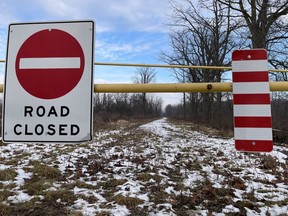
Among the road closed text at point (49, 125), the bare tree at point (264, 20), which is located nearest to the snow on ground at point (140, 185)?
the road closed text at point (49, 125)

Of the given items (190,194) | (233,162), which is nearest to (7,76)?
(190,194)

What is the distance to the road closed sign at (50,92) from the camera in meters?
1.51

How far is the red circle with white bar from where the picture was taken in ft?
4.97

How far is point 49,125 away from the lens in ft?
5.00

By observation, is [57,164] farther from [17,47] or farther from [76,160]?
[17,47]

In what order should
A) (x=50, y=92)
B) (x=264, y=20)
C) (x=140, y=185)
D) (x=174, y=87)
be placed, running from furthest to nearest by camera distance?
(x=264, y=20), (x=140, y=185), (x=174, y=87), (x=50, y=92)

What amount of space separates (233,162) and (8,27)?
6.59 meters

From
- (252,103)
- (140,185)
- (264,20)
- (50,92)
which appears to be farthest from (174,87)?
(264,20)

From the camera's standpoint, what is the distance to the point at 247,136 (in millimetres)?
1532

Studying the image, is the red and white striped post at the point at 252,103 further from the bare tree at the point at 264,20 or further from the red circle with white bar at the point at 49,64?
the bare tree at the point at 264,20

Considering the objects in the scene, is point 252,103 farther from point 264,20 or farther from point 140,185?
point 264,20

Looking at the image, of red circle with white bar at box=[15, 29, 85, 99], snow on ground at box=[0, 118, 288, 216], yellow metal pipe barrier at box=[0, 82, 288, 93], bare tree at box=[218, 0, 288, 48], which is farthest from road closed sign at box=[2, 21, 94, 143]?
bare tree at box=[218, 0, 288, 48]

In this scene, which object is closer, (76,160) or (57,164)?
(57,164)

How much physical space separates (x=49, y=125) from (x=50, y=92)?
0.64 feet
